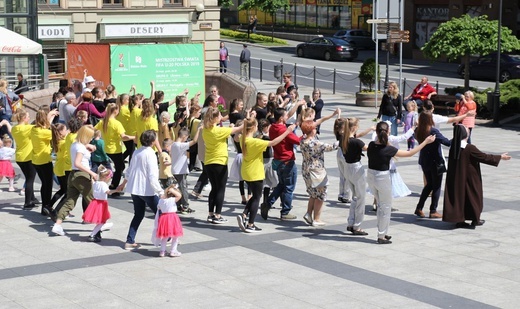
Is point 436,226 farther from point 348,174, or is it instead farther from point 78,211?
point 78,211

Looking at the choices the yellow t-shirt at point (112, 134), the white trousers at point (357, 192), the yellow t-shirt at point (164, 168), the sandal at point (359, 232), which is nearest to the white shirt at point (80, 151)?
the yellow t-shirt at point (164, 168)

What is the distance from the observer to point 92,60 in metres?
25.6

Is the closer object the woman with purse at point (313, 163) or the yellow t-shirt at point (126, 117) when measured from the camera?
the woman with purse at point (313, 163)

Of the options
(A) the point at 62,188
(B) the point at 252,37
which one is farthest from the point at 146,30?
(B) the point at 252,37

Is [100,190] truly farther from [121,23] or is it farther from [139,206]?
[121,23]

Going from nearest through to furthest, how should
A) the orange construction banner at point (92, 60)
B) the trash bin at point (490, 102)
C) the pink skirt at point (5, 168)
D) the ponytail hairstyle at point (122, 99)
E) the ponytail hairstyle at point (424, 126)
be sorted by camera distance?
the ponytail hairstyle at point (424, 126)
the pink skirt at point (5, 168)
the ponytail hairstyle at point (122, 99)
the orange construction banner at point (92, 60)
the trash bin at point (490, 102)

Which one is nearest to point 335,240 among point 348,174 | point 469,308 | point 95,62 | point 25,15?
point 348,174

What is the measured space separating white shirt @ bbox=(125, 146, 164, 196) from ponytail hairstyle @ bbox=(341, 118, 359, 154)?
2.85 meters

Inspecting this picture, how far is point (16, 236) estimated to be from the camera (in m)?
13.8

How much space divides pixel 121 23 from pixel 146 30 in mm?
980

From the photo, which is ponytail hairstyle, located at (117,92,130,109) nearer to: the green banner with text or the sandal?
the sandal

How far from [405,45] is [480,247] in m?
42.9

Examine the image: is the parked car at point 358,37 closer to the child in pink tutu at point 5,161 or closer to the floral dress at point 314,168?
the child in pink tutu at point 5,161

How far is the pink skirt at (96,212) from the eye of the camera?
43.2 feet
